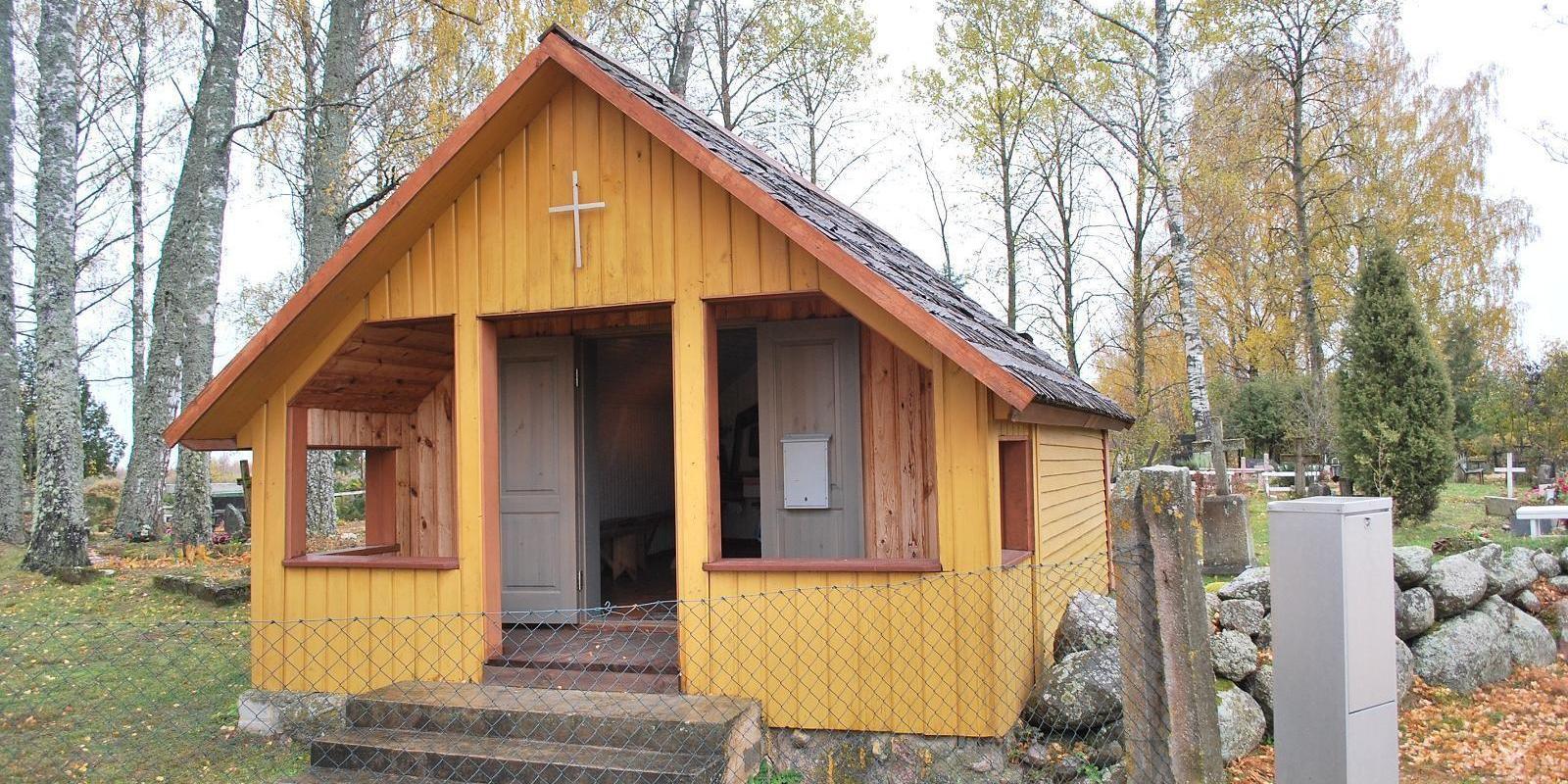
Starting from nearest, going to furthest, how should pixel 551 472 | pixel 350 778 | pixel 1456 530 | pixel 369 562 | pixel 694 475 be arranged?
1. pixel 350 778
2. pixel 694 475
3. pixel 369 562
4. pixel 551 472
5. pixel 1456 530

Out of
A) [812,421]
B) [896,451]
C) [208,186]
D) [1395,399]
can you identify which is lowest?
[896,451]

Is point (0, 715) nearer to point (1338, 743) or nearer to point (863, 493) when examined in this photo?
point (863, 493)

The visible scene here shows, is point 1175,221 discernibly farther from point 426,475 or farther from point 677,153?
point 426,475

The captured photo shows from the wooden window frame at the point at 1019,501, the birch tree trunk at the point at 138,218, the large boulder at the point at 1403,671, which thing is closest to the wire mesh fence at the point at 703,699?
the wooden window frame at the point at 1019,501

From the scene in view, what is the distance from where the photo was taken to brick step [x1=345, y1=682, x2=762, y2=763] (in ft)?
17.6

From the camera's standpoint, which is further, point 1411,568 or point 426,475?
point 426,475

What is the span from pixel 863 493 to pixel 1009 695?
179 cm

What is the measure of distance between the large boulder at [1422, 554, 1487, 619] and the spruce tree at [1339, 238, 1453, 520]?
9.47 m

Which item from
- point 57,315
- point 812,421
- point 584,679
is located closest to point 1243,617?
point 812,421

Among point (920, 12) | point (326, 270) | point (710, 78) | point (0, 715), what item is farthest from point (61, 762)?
point (920, 12)

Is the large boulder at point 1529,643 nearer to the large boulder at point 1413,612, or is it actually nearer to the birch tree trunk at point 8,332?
the large boulder at point 1413,612

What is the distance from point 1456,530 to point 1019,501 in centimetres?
1180

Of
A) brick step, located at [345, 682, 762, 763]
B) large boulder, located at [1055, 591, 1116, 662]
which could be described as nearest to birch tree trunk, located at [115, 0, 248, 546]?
brick step, located at [345, 682, 762, 763]

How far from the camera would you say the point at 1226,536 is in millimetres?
13445
